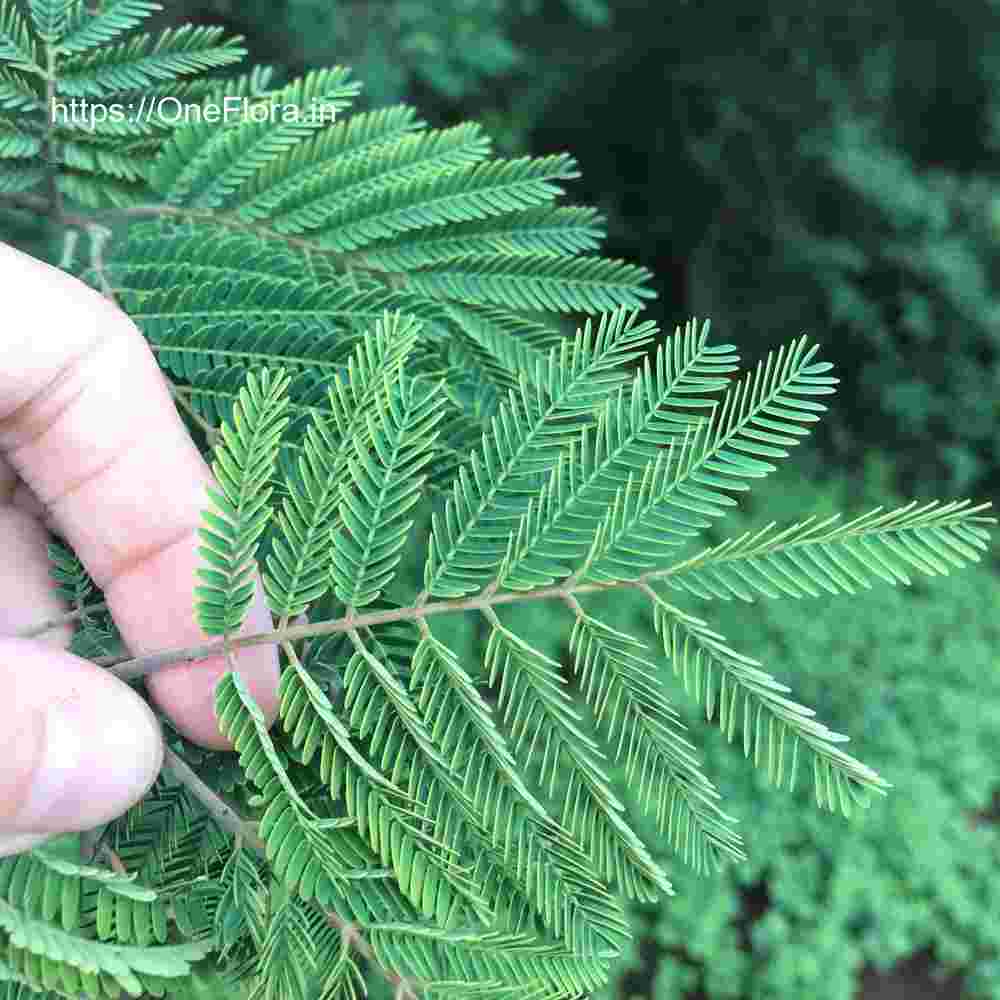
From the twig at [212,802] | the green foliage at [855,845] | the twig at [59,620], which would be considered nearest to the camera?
the twig at [212,802]

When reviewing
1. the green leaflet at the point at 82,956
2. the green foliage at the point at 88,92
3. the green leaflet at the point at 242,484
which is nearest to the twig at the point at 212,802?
the green leaflet at the point at 82,956

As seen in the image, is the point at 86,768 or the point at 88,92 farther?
the point at 88,92

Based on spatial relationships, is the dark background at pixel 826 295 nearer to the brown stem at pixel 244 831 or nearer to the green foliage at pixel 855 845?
the green foliage at pixel 855 845

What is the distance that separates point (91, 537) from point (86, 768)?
0.94 feet

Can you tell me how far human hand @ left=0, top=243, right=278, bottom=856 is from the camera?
2.81 ft

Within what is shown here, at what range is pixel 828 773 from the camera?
0.71 metres

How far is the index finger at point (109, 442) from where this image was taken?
3.23 feet

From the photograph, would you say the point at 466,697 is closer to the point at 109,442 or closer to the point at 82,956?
the point at 82,956

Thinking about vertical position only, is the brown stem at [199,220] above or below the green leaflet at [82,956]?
above

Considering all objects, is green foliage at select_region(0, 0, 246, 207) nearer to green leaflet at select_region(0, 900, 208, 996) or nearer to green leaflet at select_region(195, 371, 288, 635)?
green leaflet at select_region(195, 371, 288, 635)

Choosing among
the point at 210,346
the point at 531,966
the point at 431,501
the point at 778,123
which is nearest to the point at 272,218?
the point at 210,346

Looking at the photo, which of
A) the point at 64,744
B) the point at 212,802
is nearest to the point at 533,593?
the point at 212,802

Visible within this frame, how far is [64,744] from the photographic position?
864 mm

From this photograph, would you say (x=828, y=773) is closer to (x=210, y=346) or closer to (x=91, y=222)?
(x=210, y=346)
